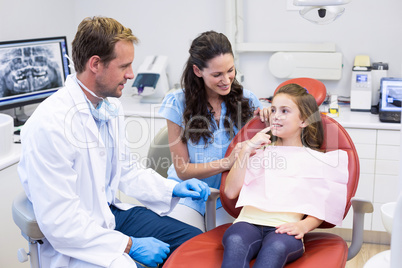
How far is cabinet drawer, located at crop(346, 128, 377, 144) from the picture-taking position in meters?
2.68

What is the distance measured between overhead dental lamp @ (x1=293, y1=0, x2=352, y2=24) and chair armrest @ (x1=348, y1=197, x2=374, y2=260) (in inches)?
27.4

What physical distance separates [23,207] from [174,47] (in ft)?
6.78

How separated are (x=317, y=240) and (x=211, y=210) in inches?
15.9

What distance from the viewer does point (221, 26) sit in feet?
10.7

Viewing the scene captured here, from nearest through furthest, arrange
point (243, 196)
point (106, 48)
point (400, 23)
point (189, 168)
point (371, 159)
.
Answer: point (106, 48) < point (243, 196) < point (189, 168) < point (371, 159) < point (400, 23)

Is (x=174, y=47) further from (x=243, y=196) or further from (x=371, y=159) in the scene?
(x=243, y=196)

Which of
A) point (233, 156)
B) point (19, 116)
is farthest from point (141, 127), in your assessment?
point (233, 156)

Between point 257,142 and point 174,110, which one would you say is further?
point 174,110

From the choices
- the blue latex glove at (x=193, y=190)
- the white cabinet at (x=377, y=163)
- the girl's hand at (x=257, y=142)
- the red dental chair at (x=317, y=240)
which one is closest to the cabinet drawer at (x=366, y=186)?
the white cabinet at (x=377, y=163)

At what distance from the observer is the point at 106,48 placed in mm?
1607

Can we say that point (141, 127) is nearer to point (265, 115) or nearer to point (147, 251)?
point (265, 115)

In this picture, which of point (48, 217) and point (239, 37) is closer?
point (48, 217)

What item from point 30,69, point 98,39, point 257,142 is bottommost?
point 257,142

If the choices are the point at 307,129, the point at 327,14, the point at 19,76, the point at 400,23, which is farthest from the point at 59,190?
the point at 400,23
